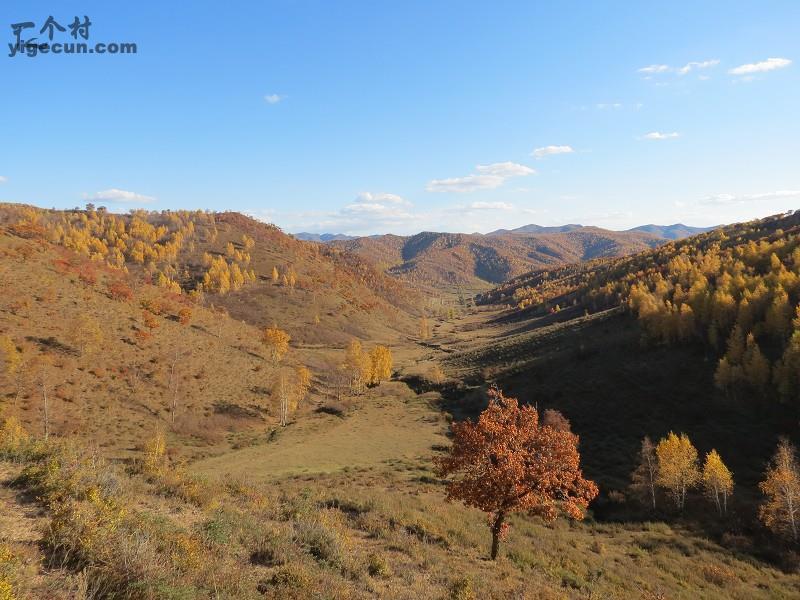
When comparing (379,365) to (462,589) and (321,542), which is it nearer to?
(321,542)

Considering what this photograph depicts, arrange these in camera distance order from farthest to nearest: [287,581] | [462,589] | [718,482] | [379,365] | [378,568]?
[379,365]
[718,482]
[378,568]
[462,589]
[287,581]

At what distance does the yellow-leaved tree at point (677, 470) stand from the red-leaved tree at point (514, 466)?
87.3 ft

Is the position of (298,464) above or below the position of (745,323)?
below

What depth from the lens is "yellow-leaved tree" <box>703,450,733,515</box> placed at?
38844 mm

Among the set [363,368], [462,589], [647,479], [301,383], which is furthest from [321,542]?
[363,368]

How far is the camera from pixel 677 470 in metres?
40.6

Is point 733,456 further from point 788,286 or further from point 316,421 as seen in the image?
point 316,421

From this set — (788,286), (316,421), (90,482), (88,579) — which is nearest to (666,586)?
(88,579)

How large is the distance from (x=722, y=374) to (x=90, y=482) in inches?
3502

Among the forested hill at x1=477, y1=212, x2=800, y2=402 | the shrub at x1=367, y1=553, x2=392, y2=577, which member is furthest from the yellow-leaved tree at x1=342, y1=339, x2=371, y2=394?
the shrub at x1=367, y1=553, x2=392, y2=577

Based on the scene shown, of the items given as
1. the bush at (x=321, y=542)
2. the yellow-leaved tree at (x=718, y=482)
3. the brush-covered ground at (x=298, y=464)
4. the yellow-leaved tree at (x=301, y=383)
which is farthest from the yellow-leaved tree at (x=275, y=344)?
the bush at (x=321, y=542)

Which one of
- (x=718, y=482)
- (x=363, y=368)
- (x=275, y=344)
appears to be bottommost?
(x=363, y=368)

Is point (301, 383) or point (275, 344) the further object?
point (275, 344)

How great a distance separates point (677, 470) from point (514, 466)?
3145 cm
